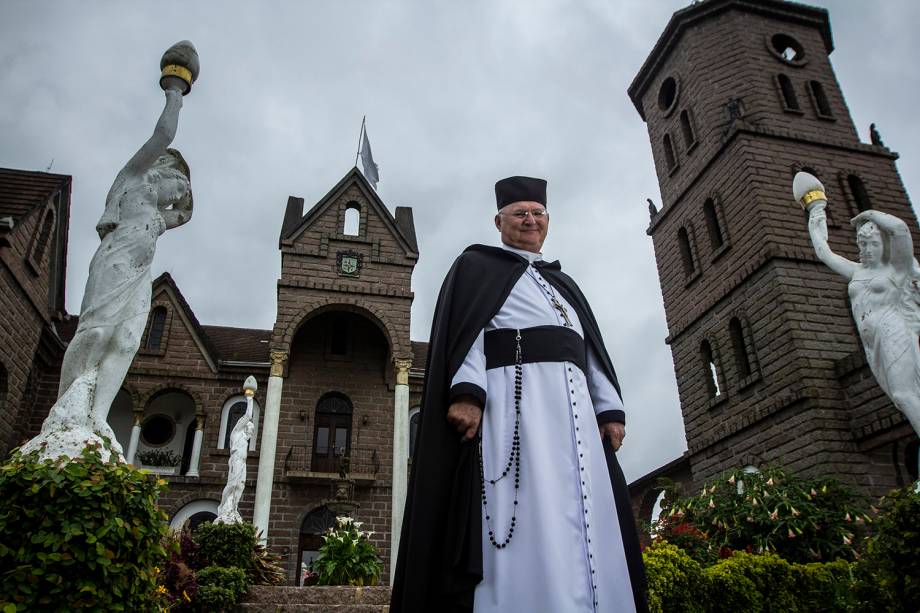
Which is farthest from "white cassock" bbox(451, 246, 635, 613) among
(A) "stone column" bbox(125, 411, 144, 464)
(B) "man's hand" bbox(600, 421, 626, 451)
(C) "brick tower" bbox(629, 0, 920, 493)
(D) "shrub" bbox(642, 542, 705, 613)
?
(A) "stone column" bbox(125, 411, 144, 464)

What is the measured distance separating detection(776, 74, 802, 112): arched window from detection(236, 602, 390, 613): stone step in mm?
17612

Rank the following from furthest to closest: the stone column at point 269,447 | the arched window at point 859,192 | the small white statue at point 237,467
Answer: the arched window at point 859,192 < the stone column at point 269,447 < the small white statue at point 237,467

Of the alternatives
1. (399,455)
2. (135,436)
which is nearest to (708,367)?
(399,455)

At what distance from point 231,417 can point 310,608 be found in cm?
1217

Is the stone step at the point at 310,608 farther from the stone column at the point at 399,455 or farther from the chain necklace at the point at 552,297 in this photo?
the stone column at the point at 399,455

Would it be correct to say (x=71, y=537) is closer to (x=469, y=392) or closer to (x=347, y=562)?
(x=469, y=392)

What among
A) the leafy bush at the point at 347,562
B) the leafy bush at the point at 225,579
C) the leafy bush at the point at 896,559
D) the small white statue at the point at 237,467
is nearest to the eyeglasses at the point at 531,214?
the leafy bush at the point at 896,559

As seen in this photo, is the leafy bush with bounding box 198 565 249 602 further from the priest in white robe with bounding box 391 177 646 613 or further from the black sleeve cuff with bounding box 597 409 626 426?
the black sleeve cuff with bounding box 597 409 626 426

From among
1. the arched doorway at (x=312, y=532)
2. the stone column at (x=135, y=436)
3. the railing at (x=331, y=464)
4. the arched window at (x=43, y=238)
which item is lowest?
the arched doorway at (x=312, y=532)

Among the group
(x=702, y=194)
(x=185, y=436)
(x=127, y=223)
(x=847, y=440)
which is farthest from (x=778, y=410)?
(x=185, y=436)

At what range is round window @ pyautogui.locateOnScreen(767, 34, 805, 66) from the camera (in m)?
19.8

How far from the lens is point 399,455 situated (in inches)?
663

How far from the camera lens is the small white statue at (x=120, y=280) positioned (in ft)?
14.6

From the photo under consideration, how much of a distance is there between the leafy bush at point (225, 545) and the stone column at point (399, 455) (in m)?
5.43
